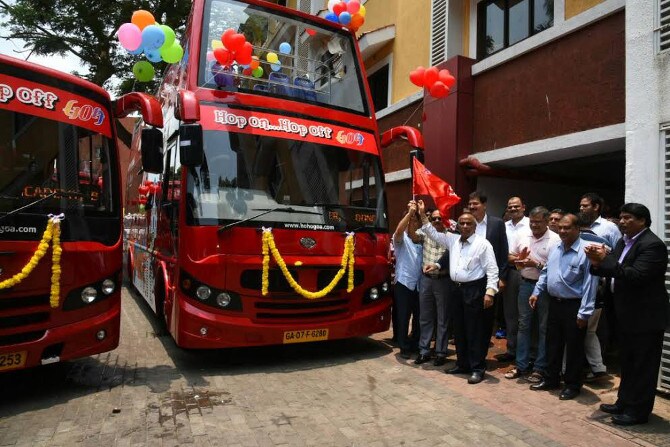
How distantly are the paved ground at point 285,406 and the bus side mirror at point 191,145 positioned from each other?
221 centimetres

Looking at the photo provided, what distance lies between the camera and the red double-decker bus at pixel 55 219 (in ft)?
13.6

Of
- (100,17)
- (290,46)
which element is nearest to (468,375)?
(290,46)

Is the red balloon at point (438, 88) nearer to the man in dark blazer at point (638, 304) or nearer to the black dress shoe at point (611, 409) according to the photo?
the man in dark blazer at point (638, 304)

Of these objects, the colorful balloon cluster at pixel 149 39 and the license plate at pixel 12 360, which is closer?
the license plate at pixel 12 360

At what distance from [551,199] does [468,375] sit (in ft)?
16.0

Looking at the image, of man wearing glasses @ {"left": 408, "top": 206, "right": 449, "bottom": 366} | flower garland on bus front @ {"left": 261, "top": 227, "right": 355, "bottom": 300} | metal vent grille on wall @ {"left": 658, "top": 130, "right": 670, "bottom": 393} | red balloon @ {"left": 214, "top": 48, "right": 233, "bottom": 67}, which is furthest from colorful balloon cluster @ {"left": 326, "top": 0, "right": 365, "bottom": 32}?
metal vent grille on wall @ {"left": 658, "top": 130, "right": 670, "bottom": 393}

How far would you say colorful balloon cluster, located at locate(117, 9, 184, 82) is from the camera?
5824 millimetres

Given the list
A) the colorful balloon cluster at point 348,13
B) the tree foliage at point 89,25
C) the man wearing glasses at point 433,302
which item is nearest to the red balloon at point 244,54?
the colorful balloon cluster at point 348,13

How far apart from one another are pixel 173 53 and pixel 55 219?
2.78 metres

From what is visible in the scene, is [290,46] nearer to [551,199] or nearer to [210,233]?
[210,233]

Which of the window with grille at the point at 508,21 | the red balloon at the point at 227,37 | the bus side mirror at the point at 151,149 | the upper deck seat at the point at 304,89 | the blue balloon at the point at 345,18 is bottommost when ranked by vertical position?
the bus side mirror at the point at 151,149

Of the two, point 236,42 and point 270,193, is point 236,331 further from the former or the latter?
point 236,42

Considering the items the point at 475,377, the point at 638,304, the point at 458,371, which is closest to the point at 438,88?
the point at 458,371

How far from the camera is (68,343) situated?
14.5ft
